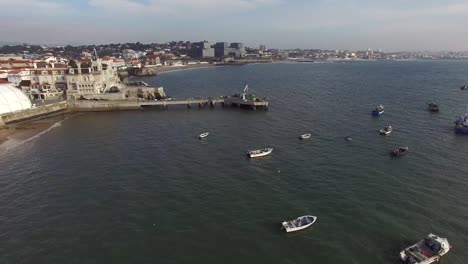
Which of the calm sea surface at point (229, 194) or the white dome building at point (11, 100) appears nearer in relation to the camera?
the calm sea surface at point (229, 194)

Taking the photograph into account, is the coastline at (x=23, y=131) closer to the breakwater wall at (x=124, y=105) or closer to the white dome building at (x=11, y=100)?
the breakwater wall at (x=124, y=105)

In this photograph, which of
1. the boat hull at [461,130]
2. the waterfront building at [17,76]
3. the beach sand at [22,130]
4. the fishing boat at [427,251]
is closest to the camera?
the fishing boat at [427,251]

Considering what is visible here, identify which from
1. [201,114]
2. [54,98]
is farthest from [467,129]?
[54,98]

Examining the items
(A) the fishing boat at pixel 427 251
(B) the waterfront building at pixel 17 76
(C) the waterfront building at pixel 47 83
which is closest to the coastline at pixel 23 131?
(C) the waterfront building at pixel 47 83

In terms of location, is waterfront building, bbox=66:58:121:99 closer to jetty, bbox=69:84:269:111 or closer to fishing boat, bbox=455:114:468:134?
jetty, bbox=69:84:269:111

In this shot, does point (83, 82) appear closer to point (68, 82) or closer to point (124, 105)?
point (68, 82)

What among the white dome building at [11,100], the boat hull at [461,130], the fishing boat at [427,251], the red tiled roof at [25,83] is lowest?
the fishing boat at [427,251]

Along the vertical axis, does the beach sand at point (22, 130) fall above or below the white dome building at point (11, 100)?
below

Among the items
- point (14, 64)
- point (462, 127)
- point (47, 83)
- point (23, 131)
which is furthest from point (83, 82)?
point (462, 127)
